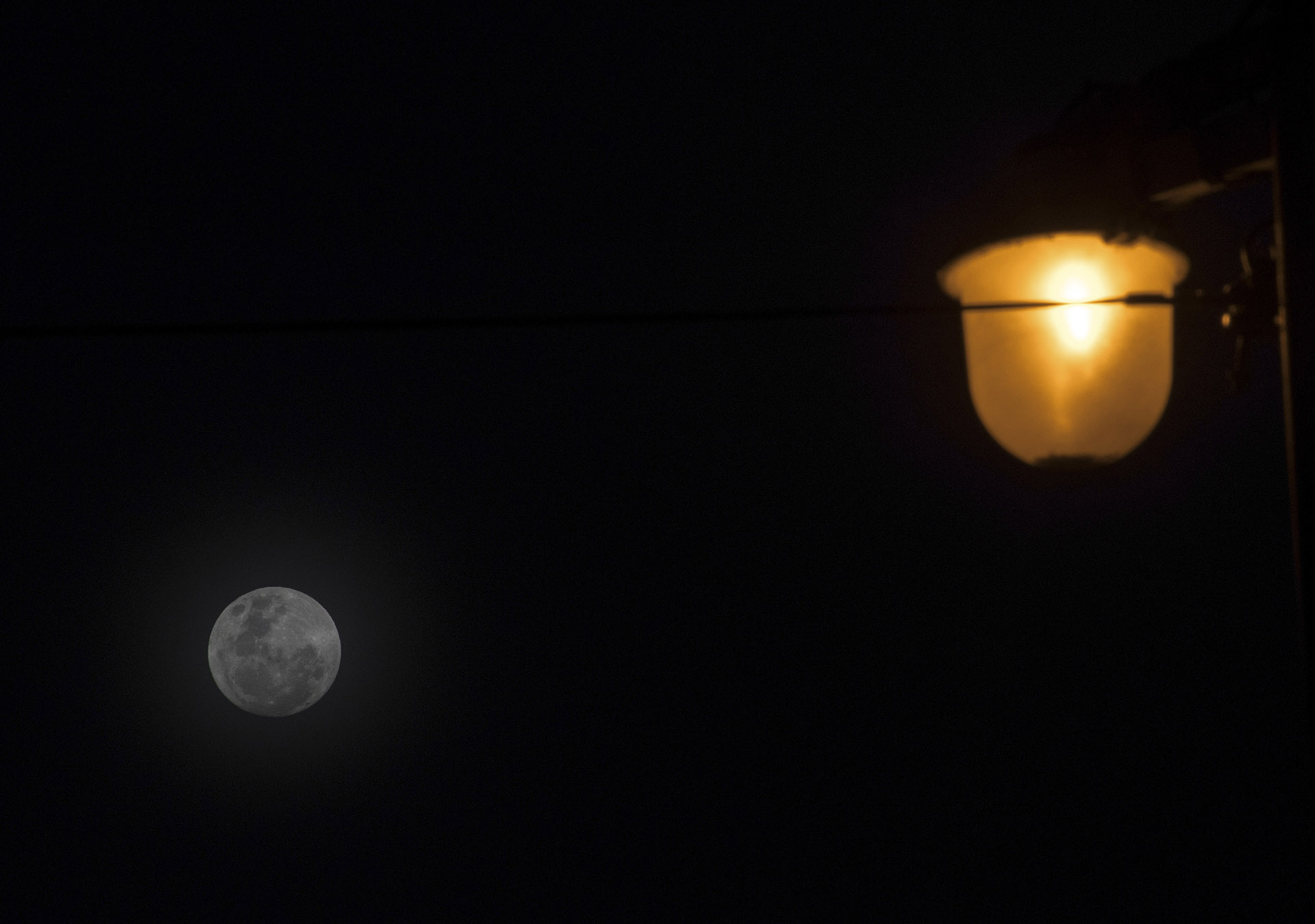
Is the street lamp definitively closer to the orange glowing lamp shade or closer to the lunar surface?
the orange glowing lamp shade

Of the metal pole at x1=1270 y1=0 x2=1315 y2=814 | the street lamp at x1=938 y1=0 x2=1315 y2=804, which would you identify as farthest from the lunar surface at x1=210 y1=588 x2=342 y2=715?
the metal pole at x1=1270 y1=0 x2=1315 y2=814

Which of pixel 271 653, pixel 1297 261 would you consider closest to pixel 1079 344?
pixel 1297 261

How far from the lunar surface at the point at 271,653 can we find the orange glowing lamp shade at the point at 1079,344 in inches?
915

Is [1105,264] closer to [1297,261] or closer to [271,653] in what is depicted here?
[1297,261]

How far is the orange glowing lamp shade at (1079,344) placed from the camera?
192cm

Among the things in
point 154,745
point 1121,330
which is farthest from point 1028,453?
point 154,745

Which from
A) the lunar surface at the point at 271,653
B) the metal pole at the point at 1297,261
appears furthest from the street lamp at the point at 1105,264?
the lunar surface at the point at 271,653

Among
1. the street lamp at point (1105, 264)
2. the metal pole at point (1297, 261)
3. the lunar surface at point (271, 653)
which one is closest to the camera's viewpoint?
the metal pole at point (1297, 261)

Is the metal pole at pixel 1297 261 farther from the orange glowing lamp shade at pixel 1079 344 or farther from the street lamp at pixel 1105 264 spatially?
the orange glowing lamp shade at pixel 1079 344

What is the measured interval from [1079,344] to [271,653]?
2480 cm

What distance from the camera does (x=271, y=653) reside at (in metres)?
24.4

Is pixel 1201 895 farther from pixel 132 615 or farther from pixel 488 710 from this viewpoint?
pixel 132 615

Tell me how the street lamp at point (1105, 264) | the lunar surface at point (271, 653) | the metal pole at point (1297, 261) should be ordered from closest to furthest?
the metal pole at point (1297, 261) → the street lamp at point (1105, 264) → the lunar surface at point (271, 653)

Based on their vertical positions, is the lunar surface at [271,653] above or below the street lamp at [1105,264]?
below
